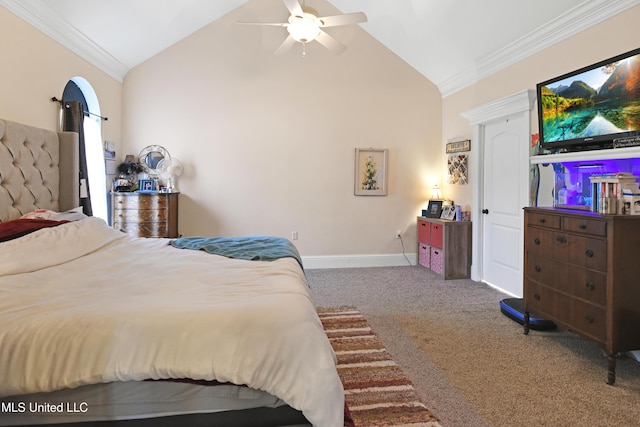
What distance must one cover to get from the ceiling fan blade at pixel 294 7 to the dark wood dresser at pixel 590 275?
2655 mm

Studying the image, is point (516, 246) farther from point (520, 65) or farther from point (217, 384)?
point (217, 384)

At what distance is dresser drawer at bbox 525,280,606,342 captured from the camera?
93.0 inches

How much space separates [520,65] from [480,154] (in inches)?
43.6

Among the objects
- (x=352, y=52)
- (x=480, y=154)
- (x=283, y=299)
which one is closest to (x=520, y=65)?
(x=480, y=154)

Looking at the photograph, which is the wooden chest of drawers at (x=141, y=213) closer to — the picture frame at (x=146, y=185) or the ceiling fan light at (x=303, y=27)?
the picture frame at (x=146, y=185)

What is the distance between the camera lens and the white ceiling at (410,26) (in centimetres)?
323

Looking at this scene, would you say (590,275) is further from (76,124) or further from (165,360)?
(76,124)

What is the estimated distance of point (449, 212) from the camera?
16.8 feet

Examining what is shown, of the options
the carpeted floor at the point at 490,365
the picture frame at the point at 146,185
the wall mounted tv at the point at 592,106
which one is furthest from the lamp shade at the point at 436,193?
the picture frame at the point at 146,185

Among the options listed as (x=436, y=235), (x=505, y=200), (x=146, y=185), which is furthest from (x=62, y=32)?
(x=505, y=200)

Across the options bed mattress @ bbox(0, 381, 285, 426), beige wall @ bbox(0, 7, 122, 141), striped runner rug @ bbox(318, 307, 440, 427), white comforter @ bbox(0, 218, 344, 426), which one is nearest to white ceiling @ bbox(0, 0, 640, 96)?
beige wall @ bbox(0, 7, 122, 141)

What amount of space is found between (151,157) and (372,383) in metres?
4.22

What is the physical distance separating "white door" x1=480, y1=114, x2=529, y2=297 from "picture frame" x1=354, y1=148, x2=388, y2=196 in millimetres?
1449

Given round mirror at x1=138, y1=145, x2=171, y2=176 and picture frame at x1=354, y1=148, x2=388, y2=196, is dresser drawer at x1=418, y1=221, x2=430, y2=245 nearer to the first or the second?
picture frame at x1=354, y1=148, x2=388, y2=196
